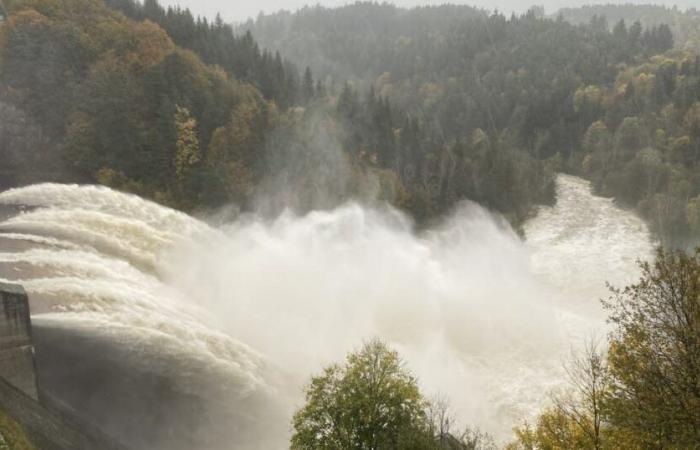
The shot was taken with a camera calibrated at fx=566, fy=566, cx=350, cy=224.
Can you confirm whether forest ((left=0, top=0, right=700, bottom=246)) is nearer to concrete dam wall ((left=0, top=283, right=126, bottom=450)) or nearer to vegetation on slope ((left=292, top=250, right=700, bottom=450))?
concrete dam wall ((left=0, top=283, right=126, bottom=450))

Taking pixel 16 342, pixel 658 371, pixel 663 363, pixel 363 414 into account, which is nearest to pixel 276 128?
pixel 16 342

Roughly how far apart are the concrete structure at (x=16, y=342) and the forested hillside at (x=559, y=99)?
58.2 meters

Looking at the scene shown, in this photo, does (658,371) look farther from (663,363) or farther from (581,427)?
(581,427)

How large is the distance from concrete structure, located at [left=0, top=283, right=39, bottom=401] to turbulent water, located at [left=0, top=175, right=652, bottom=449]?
126 inches

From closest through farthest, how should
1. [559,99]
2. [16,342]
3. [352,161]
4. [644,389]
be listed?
[644,389]
[16,342]
[352,161]
[559,99]

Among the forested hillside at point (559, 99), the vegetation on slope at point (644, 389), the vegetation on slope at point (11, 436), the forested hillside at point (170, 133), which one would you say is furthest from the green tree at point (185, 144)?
the vegetation on slope at point (644, 389)

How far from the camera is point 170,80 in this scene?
189ft

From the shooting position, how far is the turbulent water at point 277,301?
27312mm

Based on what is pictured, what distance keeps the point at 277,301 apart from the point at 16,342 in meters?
18.4

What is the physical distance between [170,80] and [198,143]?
24.0ft

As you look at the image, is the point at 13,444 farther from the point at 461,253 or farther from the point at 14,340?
the point at 461,253

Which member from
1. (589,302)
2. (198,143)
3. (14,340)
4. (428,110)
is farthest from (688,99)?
(14,340)

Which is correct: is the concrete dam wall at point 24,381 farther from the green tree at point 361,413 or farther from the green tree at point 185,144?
the green tree at point 185,144

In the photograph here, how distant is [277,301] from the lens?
125ft
